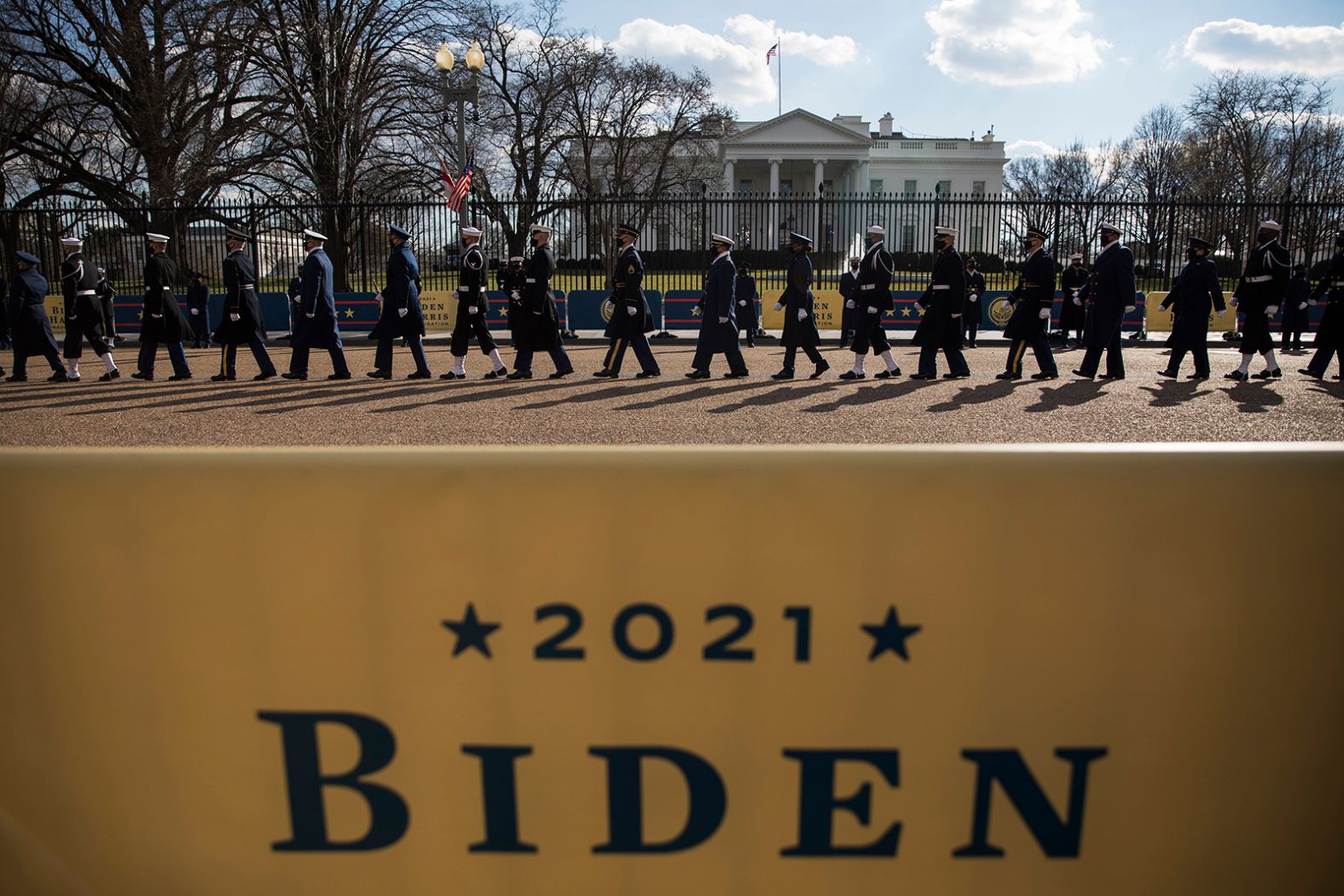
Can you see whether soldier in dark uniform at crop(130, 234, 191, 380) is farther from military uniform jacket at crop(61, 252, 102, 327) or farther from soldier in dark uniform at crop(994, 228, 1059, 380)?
soldier in dark uniform at crop(994, 228, 1059, 380)

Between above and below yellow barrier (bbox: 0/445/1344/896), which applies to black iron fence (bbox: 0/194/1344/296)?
above

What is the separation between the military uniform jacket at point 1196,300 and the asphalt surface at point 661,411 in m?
0.52

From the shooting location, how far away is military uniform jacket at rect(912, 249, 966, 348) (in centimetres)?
1093

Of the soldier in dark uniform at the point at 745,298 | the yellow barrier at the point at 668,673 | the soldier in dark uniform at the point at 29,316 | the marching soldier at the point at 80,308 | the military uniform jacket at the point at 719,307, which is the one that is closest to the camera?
the yellow barrier at the point at 668,673

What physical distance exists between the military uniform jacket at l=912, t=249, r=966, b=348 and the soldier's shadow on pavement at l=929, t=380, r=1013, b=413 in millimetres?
806

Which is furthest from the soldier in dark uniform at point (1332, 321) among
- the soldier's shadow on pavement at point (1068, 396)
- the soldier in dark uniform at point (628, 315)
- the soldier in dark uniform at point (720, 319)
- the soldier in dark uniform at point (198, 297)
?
the soldier in dark uniform at point (198, 297)

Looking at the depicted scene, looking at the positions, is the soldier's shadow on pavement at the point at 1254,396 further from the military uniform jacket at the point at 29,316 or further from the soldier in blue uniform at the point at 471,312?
the military uniform jacket at the point at 29,316

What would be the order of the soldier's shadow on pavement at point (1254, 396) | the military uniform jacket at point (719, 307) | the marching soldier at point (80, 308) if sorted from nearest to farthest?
the soldier's shadow on pavement at point (1254, 396)
the military uniform jacket at point (719, 307)
the marching soldier at point (80, 308)

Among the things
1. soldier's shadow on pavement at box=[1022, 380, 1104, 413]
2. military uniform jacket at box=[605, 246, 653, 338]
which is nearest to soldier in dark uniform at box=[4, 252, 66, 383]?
military uniform jacket at box=[605, 246, 653, 338]

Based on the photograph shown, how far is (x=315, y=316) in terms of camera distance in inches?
443

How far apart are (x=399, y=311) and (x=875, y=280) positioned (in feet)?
19.1

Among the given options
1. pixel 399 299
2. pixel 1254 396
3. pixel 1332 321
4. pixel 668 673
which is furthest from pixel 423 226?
pixel 668 673

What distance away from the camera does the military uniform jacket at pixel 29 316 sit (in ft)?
35.9

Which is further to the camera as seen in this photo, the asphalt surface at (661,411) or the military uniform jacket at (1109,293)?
the military uniform jacket at (1109,293)
